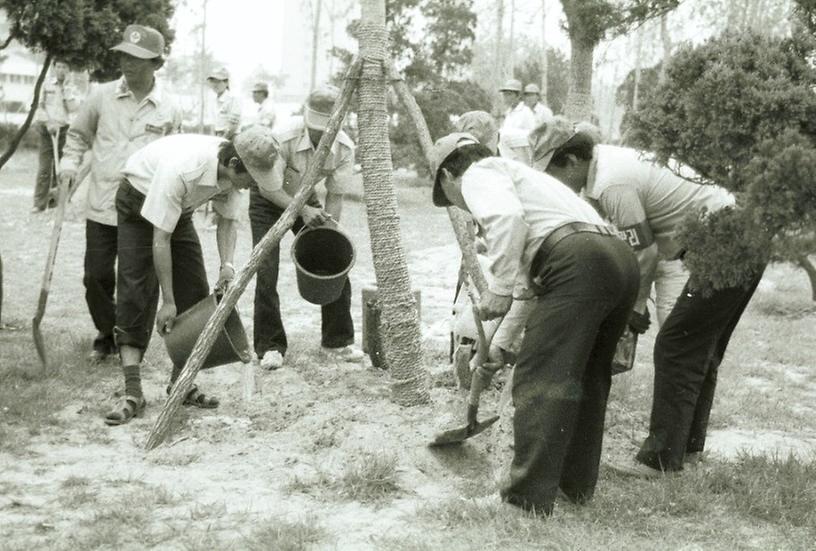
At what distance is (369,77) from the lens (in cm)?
513

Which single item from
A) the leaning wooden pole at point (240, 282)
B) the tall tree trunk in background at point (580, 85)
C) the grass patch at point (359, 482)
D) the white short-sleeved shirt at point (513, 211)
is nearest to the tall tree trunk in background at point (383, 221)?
the leaning wooden pole at point (240, 282)

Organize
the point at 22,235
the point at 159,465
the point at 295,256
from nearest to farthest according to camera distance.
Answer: the point at 159,465, the point at 295,256, the point at 22,235

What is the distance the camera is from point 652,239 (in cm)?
455

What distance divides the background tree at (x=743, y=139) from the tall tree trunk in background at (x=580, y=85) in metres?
5.21

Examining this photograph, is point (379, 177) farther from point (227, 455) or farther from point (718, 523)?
point (718, 523)

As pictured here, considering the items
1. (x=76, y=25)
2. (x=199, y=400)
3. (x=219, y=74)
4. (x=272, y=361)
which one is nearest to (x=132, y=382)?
(x=199, y=400)

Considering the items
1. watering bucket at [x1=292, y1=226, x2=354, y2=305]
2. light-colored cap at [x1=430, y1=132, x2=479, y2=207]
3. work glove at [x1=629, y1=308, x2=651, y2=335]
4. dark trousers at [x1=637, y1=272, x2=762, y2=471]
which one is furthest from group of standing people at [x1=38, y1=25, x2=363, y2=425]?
dark trousers at [x1=637, y1=272, x2=762, y2=471]

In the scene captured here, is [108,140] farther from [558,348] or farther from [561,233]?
[558,348]

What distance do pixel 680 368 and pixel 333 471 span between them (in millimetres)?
1629

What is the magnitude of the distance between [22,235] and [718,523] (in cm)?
1046

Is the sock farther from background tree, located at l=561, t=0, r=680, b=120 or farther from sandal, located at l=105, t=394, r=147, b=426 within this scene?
background tree, located at l=561, t=0, r=680, b=120

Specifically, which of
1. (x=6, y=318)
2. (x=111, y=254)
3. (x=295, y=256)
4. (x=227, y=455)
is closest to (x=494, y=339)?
(x=227, y=455)

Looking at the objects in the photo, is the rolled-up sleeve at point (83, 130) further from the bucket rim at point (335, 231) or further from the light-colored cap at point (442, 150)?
the light-colored cap at point (442, 150)

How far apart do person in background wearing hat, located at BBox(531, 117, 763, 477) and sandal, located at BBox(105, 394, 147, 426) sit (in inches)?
99.4
